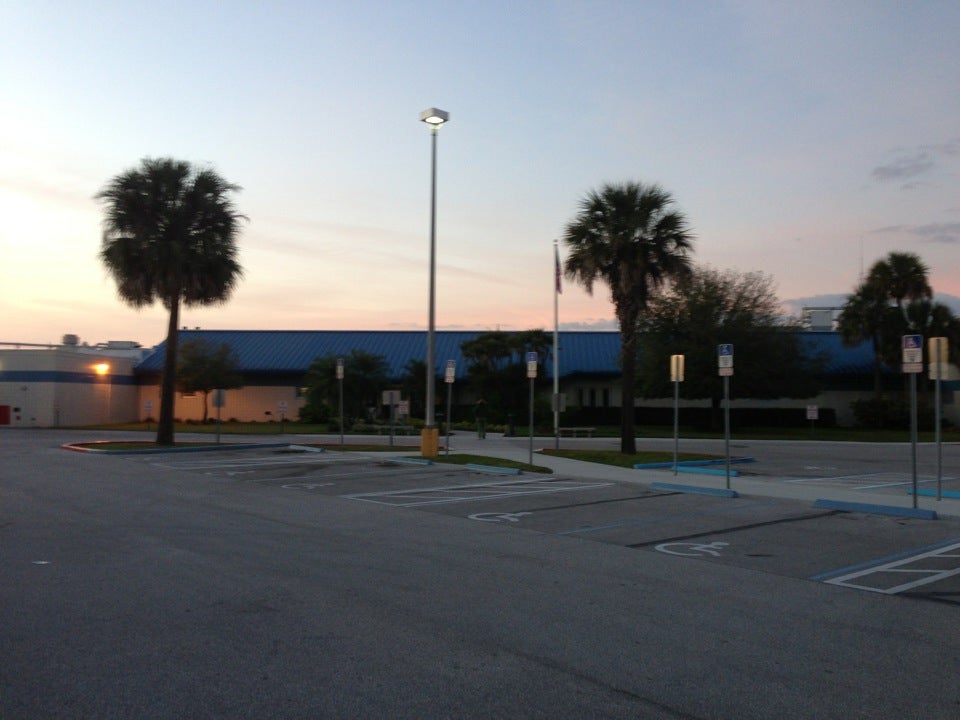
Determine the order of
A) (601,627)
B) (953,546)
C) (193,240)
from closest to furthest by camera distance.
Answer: (601,627) < (953,546) < (193,240)

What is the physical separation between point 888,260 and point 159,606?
50.6m

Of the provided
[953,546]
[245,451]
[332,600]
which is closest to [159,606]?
[332,600]

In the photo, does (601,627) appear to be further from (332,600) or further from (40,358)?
(40,358)

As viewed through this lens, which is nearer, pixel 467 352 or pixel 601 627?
pixel 601 627

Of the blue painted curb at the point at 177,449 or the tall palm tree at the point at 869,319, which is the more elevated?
the tall palm tree at the point at 869,319

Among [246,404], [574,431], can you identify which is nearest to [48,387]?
[246,404]

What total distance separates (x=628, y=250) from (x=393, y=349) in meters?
38.0

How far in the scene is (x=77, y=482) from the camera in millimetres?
18594

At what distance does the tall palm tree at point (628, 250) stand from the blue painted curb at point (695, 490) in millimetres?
6954

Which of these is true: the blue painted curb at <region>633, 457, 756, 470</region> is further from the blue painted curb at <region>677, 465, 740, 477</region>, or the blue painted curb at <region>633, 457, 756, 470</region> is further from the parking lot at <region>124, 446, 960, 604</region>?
the parking lot at <region>124, 446, 960, 604</region>

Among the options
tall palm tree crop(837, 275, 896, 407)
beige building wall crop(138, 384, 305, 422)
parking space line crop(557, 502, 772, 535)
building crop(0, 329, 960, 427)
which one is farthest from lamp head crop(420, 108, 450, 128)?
beige building wall crop(138, 384, 305, 422)

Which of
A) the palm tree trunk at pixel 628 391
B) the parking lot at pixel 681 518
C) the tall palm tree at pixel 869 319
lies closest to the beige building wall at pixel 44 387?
the parking lot at pixel 681 518

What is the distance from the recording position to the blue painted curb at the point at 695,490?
16703 millimetres

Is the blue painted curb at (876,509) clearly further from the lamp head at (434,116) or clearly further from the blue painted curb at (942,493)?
the lamp head at (434,116)
